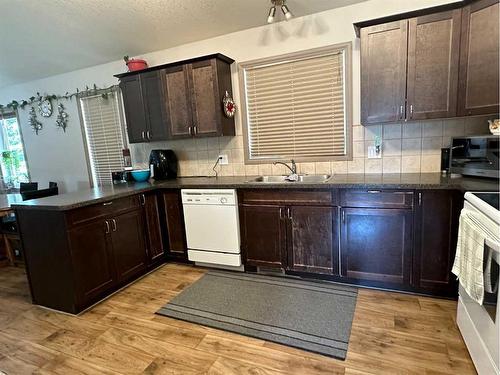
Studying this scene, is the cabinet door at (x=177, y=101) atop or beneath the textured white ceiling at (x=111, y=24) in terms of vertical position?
beneath

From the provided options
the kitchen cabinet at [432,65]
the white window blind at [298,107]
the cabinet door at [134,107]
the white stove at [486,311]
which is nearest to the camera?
the white stove at [486,311]

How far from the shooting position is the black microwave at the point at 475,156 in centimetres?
202

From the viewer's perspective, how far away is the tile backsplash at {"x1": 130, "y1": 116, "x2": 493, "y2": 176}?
8.45ft

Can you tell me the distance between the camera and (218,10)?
112 inches

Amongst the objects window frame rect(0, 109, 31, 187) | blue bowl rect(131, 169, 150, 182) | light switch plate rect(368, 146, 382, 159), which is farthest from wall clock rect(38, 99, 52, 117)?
light switch plate rect(368, 146, 382, 159)

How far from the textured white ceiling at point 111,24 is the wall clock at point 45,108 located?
71 cm

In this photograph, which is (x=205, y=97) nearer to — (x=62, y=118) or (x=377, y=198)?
(x=377, y=198)

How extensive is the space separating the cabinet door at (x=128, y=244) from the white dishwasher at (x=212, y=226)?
48cm

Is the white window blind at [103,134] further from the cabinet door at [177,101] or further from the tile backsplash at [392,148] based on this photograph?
the tile backsplash at [392,148]

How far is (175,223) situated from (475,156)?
111 inches

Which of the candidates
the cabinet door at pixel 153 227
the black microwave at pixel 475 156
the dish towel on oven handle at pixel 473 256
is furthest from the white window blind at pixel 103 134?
the dish towel on oven handle at pixel 473 256

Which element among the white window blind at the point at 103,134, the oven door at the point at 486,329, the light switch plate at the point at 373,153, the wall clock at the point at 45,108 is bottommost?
the oven door at the point at 486,329

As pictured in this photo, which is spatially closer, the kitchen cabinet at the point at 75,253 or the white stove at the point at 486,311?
the white stove at the point at 486,311

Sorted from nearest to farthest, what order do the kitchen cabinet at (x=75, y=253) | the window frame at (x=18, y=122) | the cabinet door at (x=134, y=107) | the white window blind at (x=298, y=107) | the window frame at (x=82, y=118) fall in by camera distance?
the kitchen cabinet at (x=75, y=253)
the white window blind at (x=298, y=107)
the cabinet door at (x=134, y=107)
the window frame at (x=82, y=118)
the window frame at (x=18, y=122)
